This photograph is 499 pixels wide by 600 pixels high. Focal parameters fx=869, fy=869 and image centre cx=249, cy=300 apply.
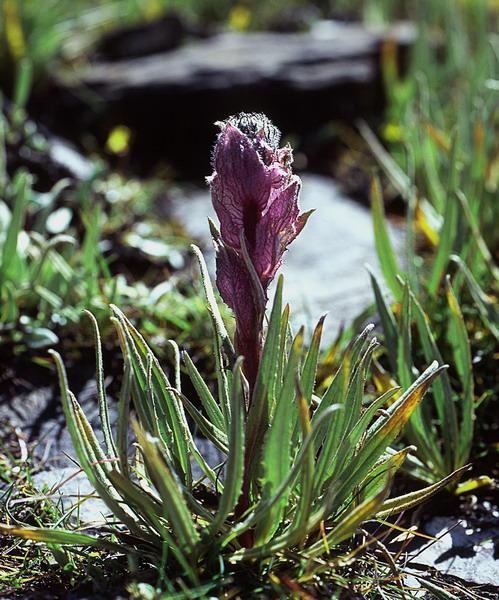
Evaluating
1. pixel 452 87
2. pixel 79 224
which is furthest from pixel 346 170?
pixel 79 224

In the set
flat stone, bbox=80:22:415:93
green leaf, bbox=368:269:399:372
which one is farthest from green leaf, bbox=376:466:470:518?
flat stone, bbox=80:22:415:93

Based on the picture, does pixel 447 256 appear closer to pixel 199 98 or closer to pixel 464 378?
pixel 464 378

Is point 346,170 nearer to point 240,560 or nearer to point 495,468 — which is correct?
point 495,468

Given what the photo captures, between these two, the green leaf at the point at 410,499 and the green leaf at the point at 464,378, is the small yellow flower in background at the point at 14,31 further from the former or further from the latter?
the green leaf at the point at 410,499

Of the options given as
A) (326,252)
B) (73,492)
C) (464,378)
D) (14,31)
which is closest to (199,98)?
(14,31)

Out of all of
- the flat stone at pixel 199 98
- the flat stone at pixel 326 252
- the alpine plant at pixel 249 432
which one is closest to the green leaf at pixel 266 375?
the alpine plant at pixel 249 432
